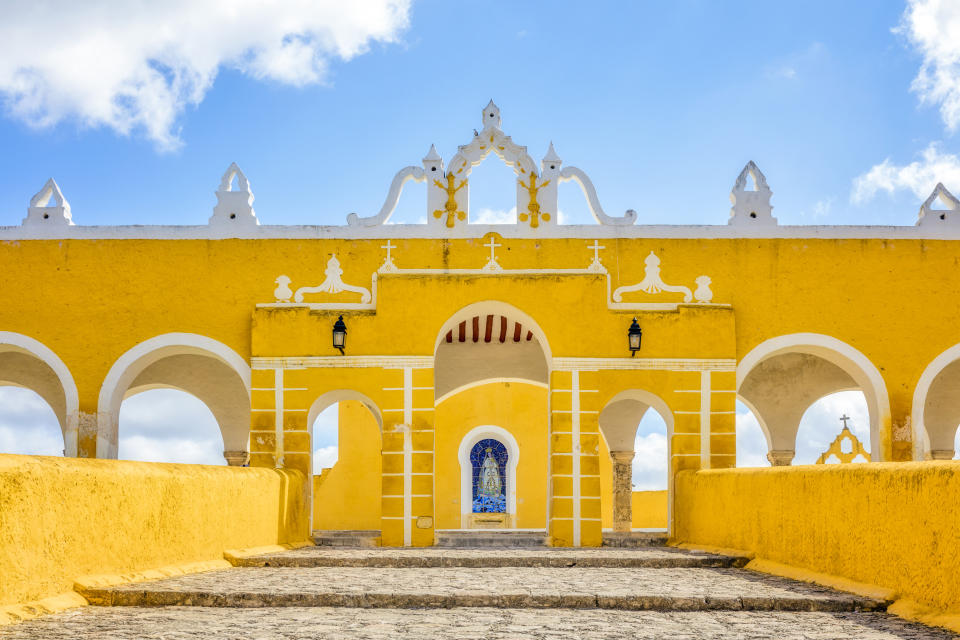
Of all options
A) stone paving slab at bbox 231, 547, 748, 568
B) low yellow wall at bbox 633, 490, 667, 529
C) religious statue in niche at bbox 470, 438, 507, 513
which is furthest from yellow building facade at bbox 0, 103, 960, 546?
low yellow wall at bbox 633, 490, 667, 529

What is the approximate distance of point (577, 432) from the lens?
39.6 feet

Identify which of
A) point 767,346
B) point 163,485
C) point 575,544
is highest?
point 767,346

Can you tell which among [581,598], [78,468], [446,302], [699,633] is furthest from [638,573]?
[446,302]

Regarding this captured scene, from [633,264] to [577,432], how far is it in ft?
7.58

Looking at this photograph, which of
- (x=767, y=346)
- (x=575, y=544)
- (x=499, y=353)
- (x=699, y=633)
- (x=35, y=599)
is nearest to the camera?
(x=699, y=633)

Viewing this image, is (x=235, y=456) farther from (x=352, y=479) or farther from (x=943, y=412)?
(x=943, y=412)

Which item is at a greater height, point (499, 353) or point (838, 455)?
point (499, 353)

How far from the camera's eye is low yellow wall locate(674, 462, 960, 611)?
5.35 m

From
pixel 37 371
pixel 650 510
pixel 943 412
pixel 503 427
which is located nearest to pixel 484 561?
pixel 37 371

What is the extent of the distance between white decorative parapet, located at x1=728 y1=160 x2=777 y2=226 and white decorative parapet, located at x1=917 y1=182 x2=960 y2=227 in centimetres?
202

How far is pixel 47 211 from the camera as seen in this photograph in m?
13.1

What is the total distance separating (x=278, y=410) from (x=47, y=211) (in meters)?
4.23

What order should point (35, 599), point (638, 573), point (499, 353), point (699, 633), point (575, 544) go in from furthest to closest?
point (499, 353) → point (575, 544) → point (638, 573) → point (35, 599) → point (699, 633)

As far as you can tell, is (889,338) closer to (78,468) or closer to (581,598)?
(581,598)
